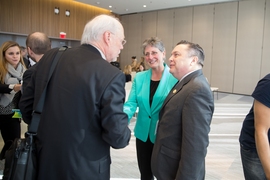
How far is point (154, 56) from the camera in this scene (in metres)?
2.04

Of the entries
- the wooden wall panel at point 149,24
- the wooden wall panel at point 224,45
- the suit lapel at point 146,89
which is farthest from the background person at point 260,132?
the wooden wall panel at point 149,24

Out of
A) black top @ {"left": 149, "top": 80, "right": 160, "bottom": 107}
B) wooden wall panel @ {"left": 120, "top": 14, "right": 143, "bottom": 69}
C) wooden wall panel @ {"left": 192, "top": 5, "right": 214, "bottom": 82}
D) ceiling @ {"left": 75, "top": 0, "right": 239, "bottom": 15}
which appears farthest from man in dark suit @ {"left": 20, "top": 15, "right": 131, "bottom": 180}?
wooden wall panel @ {"left": 120, "top": 14, "right": 143, "bottom": 69}

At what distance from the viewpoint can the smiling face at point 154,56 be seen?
2041 millimetres

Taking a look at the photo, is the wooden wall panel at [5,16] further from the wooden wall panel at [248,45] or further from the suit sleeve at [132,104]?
the wooden wall panel at [248,45]

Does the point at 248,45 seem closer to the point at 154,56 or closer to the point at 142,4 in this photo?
the point at 142,4

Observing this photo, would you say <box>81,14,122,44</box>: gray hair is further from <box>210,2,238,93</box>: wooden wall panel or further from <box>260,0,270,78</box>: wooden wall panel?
<box>210,2,238,93</box>: wooden wall panel

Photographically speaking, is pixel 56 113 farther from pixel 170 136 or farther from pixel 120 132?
pixel 170 136

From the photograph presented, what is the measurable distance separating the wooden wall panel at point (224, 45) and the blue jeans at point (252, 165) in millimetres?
10006

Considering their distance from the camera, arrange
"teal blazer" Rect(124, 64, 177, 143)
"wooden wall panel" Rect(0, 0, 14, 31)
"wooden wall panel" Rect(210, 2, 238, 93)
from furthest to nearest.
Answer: "wooden wall panel" Rect(210, 2, 238, 93)
"wooden wall panel" Rect(0, 0, 14, 31)
"teal blazer" Rect(124, 64, 177, 143)

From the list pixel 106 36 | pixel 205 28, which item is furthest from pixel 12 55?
pixel 205 28

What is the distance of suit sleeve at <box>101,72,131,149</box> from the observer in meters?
1.18

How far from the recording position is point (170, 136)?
1458 millimetres

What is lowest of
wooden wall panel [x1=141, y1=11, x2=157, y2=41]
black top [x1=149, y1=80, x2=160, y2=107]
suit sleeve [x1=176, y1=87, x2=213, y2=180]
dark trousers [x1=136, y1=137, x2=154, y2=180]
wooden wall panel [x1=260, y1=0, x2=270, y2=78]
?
dark trousers [x1=136, y1=137, x2=154, y2=180]

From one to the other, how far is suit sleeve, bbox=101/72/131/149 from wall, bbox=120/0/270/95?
10.2 meters
